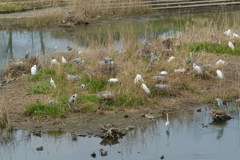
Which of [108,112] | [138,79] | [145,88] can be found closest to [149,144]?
[108,112]

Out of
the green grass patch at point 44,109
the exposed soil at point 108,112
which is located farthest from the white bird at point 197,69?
the green grass patch at point 44,109

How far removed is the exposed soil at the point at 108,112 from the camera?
29.9 feet

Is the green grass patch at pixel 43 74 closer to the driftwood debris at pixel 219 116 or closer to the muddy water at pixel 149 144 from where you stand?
the muddy water at pixel 149 144

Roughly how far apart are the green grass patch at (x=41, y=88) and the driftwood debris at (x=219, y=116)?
332cm

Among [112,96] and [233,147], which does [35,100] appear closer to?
[112,96]

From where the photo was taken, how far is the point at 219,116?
9.26m

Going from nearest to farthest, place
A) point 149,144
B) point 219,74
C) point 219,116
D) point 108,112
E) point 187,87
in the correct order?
1. point 149,144
2. point 219,116
3. point 108,112
4. point 187,87
5. point 219,74

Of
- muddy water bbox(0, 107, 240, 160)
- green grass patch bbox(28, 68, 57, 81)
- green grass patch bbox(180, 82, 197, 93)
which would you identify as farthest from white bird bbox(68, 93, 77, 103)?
green grass patch bbox(180, 82, 197, 93)

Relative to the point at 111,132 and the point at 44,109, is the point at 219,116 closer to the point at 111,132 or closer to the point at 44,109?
the point at 111,132

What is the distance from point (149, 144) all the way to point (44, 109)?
2.27 meters

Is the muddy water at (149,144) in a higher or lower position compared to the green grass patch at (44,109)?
lower

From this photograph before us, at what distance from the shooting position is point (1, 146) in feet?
28.0

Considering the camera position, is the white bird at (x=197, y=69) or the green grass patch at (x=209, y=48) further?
the green grass patch at (x=209, y=48)

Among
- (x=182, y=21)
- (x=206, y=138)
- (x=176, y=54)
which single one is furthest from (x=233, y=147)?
(x=182, y=21)
